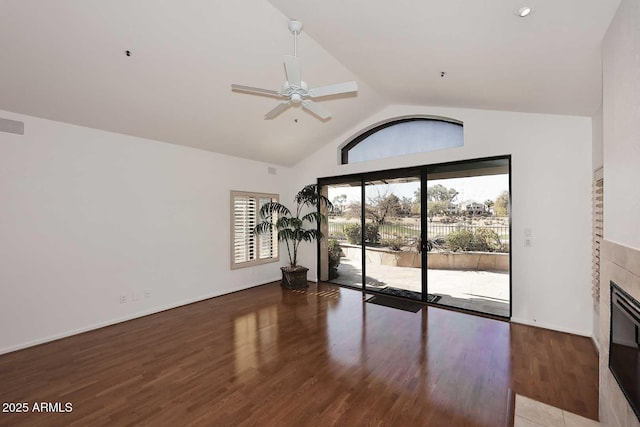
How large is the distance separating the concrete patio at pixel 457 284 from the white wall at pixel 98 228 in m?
3.16

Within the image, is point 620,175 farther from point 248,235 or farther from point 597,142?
point 248,235

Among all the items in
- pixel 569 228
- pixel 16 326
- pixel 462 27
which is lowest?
pixel 16 326

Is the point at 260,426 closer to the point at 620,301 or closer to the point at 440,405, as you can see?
the point at 440,405

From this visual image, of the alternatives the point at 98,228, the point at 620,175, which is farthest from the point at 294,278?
the point at 620,175

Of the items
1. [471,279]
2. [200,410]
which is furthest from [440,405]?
[471,279]

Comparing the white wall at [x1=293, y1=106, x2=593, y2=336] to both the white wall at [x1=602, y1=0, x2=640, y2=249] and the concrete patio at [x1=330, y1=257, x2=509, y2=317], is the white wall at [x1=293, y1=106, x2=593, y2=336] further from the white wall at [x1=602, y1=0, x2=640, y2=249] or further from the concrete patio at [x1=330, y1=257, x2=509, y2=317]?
the white wall at [x1=602, y1=0, x2=640, y2=249]

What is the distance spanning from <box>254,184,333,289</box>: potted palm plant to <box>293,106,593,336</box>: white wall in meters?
3.21

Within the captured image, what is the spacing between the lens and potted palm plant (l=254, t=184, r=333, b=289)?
5.78 m

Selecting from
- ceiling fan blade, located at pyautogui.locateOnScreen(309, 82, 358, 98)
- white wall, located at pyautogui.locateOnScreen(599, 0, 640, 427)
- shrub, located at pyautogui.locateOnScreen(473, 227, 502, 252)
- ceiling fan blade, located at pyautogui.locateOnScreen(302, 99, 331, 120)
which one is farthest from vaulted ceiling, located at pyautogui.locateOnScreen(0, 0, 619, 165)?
shrub, located at pyautogui.locateOnScreen(473, 227, 502, 252)

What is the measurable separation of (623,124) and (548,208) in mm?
2345

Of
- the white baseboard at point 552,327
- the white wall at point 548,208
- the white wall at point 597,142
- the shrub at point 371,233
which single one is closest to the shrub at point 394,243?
the shrub at point 371,233

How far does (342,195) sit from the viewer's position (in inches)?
234

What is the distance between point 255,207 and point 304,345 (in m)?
3.43

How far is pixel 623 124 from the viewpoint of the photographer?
1.69 m
